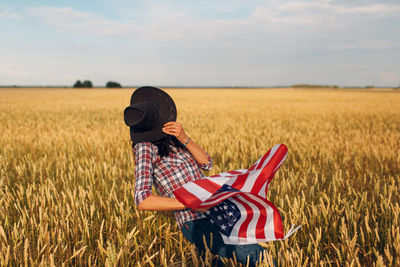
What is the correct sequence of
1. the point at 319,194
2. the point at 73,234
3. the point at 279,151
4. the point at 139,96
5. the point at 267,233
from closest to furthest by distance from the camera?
the point at 267,233
the point at 279,151
the point at 139,96
the point at 73,234
the point at 319,194

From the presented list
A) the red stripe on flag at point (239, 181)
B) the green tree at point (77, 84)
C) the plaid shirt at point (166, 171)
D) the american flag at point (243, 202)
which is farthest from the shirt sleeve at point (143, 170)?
the green tree at point (77, 84)

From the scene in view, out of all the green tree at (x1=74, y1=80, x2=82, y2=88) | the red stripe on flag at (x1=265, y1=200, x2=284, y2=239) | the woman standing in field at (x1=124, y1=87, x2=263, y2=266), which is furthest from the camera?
the green tree at (x1=74, y1=80, x2=82, y2=88)

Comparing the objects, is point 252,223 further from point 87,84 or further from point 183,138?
point 87,84

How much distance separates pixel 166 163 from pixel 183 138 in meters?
0.18

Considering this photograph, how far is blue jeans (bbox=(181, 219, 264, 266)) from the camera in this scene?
4.66 ft

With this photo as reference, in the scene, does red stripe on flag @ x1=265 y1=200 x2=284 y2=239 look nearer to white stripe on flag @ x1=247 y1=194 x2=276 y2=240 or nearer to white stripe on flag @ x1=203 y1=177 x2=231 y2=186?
white stripe on flag @ x1=247 y1=194 x2=276 y2=240

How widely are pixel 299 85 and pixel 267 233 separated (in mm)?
82993

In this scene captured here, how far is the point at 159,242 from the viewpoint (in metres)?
1.87

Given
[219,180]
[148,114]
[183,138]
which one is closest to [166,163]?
[183,138]

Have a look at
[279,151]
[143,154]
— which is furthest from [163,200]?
[279,151]

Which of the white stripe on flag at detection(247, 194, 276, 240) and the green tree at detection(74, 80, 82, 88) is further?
the green tree at detection(74, 80, 82, 88)

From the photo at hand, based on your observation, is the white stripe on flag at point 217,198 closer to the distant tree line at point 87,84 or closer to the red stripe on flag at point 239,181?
the red stripe on flag at point 239,181

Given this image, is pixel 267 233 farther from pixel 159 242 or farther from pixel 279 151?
pixel 159 242

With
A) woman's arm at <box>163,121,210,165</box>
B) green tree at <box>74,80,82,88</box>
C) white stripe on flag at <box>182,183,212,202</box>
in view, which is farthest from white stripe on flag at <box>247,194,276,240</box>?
green tree at <box>74,80,82,88</box>
